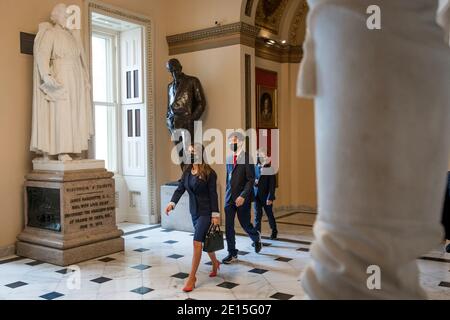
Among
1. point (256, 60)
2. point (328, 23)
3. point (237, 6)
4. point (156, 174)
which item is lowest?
point (156, 174)


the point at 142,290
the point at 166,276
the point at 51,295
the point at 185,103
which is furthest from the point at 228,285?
the point at 185,103

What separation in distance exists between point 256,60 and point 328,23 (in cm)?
814

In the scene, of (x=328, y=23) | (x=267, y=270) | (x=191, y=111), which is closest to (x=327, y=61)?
(x=328, y=23)

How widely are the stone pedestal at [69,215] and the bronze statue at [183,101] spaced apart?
6.89 ft

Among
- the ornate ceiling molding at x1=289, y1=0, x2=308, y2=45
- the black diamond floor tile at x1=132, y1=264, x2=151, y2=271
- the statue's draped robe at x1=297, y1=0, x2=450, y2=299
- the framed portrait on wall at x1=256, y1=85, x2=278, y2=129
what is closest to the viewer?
the statue's draped robe at x1=297, y1=0, x2=450, y2=299

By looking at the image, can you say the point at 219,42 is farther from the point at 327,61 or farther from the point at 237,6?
the point at 327,61

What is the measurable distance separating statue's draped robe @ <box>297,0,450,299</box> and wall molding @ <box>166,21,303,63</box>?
7.14 meters

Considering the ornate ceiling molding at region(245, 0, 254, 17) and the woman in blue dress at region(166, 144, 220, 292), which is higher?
the ornate ceiling molding at region(245, 0, 254, 17)

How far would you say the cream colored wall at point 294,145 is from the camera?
32.8 feet

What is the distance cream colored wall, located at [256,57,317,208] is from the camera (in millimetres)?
9992

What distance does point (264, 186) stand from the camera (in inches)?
269

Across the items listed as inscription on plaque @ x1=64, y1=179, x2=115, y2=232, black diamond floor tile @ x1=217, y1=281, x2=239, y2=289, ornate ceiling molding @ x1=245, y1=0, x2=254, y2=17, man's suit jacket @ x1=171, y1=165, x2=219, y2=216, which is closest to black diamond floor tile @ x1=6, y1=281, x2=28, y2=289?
inscription on plaque @ x1=64, y1=179, x2=115, y2=232

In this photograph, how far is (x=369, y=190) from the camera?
1.11 meters

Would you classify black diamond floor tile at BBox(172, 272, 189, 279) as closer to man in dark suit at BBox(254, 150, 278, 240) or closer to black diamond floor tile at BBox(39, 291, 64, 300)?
black diamond floor tile at BBox(39, 291, 64, 300)
